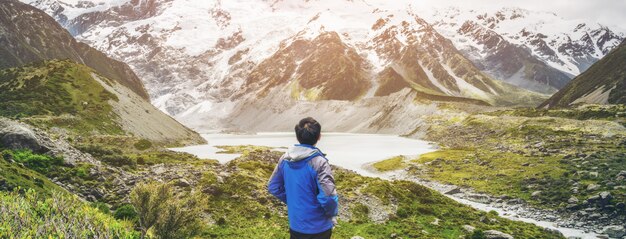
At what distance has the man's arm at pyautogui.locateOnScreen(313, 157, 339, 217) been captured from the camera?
9750 millimetres

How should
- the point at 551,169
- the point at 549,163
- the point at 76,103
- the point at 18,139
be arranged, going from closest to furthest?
the point at 18,139 < the point at 551,169 < the point at 549,163 < the point at 76,103

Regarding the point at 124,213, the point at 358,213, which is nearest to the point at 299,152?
the point at 124,213

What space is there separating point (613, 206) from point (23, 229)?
49371 millimetres

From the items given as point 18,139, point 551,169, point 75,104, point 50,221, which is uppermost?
point 75,104

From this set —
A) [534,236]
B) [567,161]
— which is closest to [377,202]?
[534,236]

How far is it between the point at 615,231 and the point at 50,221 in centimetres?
4282

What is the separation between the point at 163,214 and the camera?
20312mm

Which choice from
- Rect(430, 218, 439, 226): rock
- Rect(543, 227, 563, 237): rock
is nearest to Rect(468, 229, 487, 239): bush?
Rect(430, 218, 439, 226): rock

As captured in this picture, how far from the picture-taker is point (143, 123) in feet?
388

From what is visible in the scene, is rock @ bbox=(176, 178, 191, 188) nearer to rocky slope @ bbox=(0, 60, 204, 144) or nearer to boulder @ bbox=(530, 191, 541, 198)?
boulder @ bbox=(530, 191, 541, 198)

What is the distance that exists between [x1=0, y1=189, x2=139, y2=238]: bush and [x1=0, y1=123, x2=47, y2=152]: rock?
26.2 meters

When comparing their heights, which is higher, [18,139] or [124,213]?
[18,139]

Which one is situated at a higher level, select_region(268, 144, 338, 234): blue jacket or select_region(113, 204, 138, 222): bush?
select_region(268, 144, 338, 234): blue jacket

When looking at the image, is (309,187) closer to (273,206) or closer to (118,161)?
(273,206)
